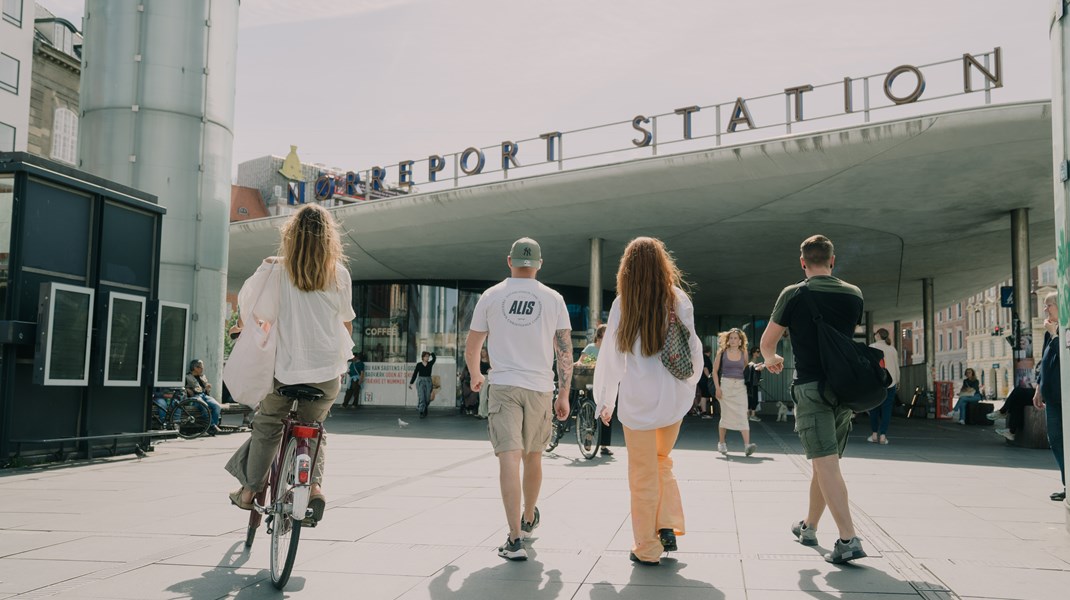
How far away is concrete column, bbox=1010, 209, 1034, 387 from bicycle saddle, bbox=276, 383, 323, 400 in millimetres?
14273

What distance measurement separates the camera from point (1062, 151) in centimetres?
542

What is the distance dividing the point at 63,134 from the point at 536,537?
4508 cm

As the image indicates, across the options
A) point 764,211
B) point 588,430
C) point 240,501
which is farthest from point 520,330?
point 764,211

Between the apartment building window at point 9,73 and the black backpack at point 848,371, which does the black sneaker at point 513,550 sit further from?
the apartment building window at point 9,73

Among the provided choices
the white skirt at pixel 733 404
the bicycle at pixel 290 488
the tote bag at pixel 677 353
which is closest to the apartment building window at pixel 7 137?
the white skirt at pixel 733 404

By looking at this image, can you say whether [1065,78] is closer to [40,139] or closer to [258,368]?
[258,368]

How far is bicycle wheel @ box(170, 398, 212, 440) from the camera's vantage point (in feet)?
44.3

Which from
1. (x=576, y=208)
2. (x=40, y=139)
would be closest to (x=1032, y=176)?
(x=576, y=208)

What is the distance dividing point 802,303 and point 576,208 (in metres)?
13.6

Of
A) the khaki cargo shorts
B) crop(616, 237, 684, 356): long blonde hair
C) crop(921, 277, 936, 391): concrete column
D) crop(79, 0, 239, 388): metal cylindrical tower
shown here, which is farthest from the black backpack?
crop(921, 277, 936, 391): concrete column

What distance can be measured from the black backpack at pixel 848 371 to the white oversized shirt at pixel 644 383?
2.23 ft

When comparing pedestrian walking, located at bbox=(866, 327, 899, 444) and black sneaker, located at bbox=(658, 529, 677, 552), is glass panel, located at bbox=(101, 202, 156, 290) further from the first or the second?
pedestrian walking, located at bbox=(866, 327, 899, 444)

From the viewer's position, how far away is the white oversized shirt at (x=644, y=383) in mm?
4617

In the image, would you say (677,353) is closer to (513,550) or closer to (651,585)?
(651,585)
